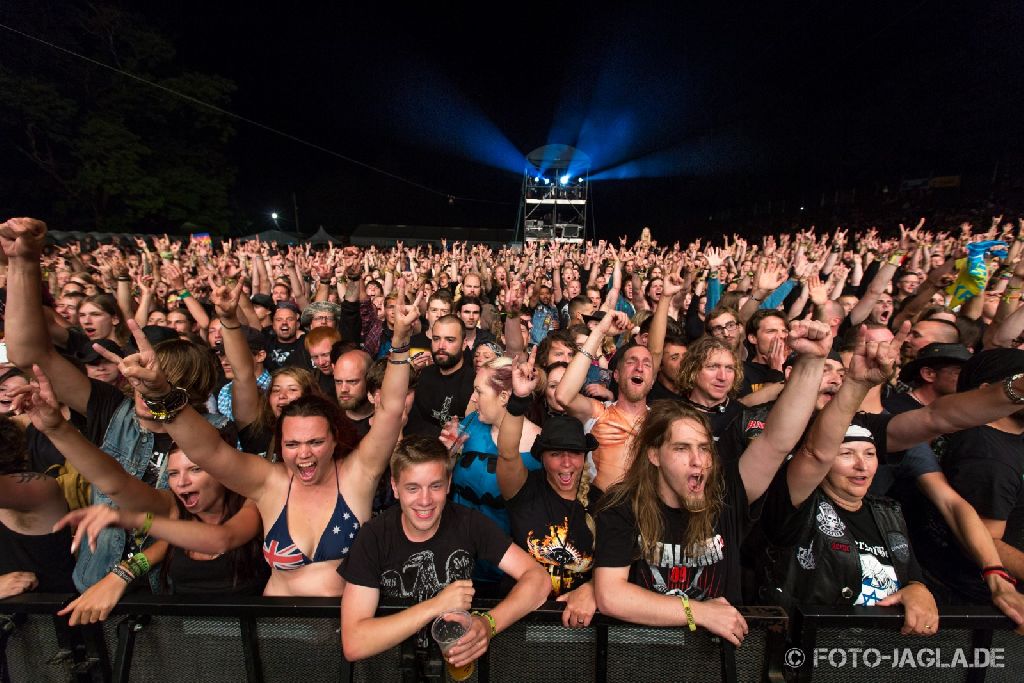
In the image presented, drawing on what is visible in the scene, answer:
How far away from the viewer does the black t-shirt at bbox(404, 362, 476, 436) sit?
3604 millimetres

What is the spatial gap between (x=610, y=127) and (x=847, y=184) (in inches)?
613

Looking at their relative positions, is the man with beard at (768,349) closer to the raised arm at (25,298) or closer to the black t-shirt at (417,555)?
the black t-shirt at (417,555)

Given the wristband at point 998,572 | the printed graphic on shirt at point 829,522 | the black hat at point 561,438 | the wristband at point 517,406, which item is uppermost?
the wristband at point 517,406

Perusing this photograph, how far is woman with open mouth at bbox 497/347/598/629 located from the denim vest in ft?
4.89

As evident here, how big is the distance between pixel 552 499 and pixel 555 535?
15 centimetres

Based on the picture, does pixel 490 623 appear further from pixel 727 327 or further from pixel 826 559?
pixel 727 327

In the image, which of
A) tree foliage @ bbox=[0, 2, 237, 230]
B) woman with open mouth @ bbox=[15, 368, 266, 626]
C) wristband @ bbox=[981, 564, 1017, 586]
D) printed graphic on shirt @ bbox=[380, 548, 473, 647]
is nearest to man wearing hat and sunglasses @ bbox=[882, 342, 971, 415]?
wristband @ bbox=[981, 564, 1017, 586]

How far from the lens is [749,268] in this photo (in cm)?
838

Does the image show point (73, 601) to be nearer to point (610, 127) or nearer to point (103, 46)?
point (103, 46)

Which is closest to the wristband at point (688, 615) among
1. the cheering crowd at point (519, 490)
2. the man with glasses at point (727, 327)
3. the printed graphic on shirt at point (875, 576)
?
the cheering crowd at point (519, 490)

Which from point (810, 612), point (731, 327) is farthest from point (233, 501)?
point (731, 327)

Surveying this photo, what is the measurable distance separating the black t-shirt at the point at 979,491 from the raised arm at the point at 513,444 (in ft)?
6.41

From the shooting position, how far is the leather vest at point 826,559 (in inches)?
71.0

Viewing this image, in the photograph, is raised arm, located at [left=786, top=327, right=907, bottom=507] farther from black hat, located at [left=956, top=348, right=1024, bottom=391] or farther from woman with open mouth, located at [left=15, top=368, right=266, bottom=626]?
woman with open mouth, located at [left=15, top=368, right=266, bottom=626]
